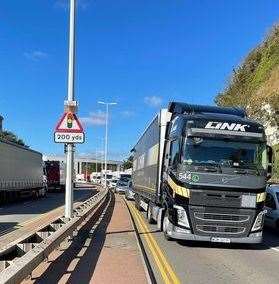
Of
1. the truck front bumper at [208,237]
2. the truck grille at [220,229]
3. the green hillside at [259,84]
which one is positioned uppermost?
the green hillside at [259,84]

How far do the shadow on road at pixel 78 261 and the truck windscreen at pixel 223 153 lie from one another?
10.6ft

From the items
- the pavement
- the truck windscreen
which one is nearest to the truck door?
the pavement

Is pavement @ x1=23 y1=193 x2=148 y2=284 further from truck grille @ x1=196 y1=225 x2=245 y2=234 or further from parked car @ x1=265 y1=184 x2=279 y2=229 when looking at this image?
parked car @ x1=265 y1=184 x2=279 y2=229

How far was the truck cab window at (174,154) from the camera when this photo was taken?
671 inches

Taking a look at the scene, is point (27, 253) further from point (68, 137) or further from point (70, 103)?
point (70, 103)

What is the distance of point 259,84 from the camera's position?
5800cm

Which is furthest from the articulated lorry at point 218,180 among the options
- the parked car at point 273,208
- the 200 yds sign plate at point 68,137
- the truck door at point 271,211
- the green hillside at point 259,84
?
the green hillside at point 259,84

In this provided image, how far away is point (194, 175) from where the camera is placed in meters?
16.4

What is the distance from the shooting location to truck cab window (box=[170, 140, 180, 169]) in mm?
17052

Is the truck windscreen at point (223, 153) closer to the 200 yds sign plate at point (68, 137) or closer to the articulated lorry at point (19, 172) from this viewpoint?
the 200 yds sign plate at point (68, 137)

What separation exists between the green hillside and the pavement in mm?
31193

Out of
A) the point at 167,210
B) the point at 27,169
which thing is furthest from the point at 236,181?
the point at 27,169

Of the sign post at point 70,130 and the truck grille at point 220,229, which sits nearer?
the truck grille at point 220,229

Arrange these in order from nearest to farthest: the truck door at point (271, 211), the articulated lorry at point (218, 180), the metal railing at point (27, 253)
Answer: the metal railing at point (27, 253) → the articulated lorry at point (218, 180) → the truck door at point (271, 211)
